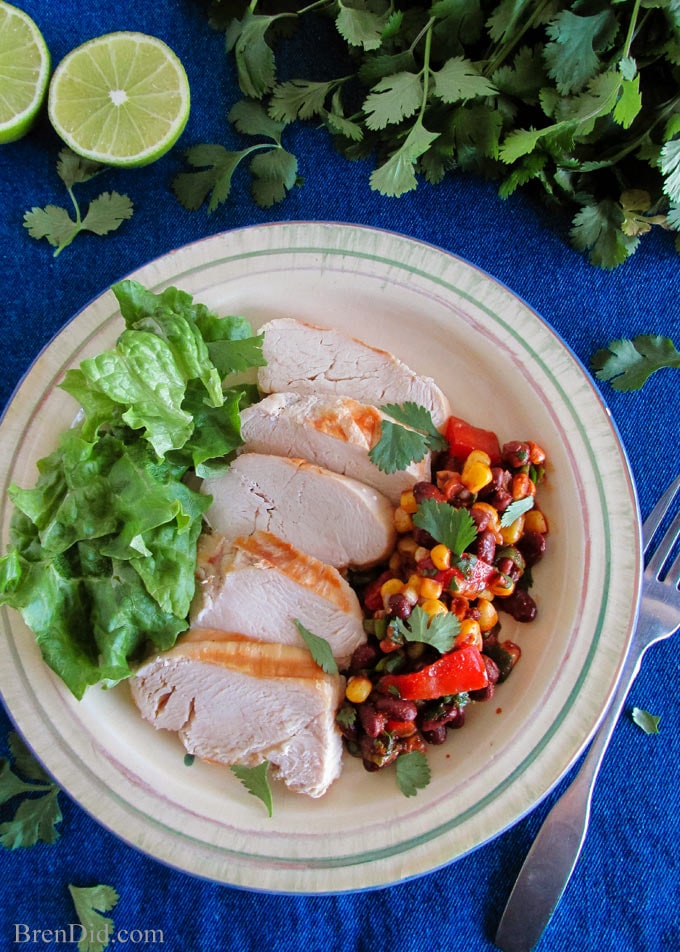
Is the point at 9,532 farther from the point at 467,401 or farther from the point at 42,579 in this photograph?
the point at 467,401

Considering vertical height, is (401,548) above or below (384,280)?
below

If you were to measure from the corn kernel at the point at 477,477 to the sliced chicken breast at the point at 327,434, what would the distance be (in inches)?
6.6

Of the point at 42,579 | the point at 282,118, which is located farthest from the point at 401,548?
the point at 282,118

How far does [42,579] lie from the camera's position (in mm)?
2508

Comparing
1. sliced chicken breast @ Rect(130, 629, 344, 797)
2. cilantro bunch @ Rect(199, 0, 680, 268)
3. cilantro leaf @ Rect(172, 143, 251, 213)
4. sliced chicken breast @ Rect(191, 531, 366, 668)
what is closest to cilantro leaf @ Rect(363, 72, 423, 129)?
cilantro bunch @ Rect(199, 0, 680, 268)

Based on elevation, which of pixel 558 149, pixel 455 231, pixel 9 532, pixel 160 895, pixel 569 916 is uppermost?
pixel 558 149

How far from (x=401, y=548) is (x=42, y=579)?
1.19 metres

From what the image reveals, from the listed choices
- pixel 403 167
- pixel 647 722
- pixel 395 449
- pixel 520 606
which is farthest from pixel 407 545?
pixel 403 167

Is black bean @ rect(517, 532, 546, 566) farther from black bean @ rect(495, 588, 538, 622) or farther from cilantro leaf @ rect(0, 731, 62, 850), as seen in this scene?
cilantro leaf @ rect(0, 731, 62, 850)

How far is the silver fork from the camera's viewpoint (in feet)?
9.20

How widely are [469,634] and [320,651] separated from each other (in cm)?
50

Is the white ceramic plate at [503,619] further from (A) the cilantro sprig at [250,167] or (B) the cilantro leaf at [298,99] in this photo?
(B) the cilantro leaf at [298,99]

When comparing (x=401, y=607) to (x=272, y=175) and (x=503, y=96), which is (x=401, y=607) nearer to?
(x=272, y=175)

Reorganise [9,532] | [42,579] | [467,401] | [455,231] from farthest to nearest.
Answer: [455,231]
[467,401]
[9,532]
[42,579]
